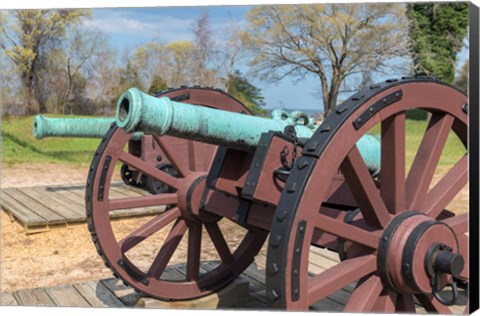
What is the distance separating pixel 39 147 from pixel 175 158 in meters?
3.22

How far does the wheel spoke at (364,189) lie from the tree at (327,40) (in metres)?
3.36

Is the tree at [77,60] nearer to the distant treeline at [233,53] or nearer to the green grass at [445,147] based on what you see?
the distant treeline at [233,53]

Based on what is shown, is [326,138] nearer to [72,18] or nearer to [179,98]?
[179,98]

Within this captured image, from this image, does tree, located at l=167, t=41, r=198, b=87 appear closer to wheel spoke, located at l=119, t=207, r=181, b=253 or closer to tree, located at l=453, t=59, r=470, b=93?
tree, located at l=453, t=59, r=470, b=93

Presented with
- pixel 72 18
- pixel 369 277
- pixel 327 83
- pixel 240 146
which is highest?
pixel 72 18

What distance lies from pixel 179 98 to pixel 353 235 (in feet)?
4.52

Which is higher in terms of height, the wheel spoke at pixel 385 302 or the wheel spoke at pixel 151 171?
the wheel spoke at pixel 151 171

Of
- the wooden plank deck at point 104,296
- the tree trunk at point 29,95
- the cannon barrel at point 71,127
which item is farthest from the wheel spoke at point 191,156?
the tree trunk at point 29,95

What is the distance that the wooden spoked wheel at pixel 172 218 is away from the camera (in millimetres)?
2678

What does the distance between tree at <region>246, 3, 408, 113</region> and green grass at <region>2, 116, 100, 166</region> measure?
204 cm

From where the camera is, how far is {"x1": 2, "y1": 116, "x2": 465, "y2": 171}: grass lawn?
15.5ft

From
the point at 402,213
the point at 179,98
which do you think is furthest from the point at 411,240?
the point at 179,98

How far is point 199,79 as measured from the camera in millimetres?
6586

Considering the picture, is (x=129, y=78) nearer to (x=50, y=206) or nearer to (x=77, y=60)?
(x=77, y=60)
